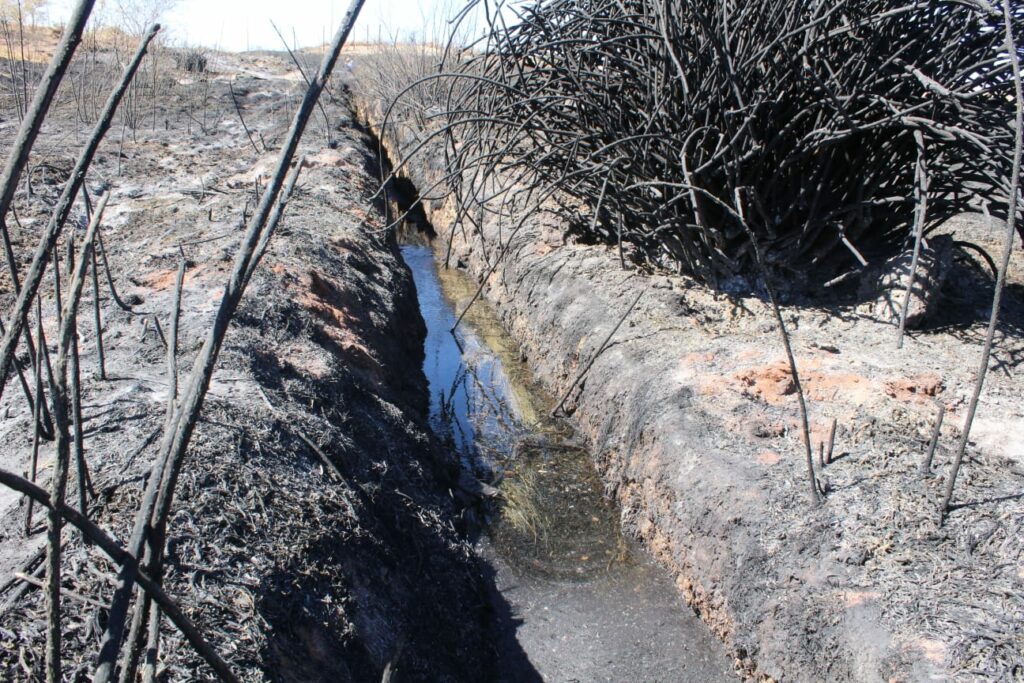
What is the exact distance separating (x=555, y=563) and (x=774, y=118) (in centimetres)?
268

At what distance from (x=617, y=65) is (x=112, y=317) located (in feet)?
10.7

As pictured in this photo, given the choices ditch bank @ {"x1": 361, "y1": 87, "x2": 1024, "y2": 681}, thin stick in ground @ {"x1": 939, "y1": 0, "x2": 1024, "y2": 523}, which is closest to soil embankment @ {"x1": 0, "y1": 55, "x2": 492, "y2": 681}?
ditch bank @ {"x1": 361, "y1": 87, "x2": 1024, "y2": 681}

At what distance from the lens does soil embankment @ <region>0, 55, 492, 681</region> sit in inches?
74.2

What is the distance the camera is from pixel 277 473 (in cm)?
247

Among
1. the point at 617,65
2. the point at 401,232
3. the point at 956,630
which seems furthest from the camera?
the point at 401,232

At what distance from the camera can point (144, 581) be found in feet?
2.92

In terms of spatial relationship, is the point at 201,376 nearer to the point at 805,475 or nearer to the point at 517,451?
the point at 805,475

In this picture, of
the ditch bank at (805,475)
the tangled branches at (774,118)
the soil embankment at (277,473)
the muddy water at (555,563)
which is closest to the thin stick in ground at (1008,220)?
the ditch bank at (805,475)

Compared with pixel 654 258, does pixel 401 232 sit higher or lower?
lower

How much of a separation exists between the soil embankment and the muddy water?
0.24 metres

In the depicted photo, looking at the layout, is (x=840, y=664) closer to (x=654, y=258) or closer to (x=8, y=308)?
(x=654, y=258)

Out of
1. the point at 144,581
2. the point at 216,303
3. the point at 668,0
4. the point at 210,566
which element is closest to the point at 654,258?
the point at 668,0

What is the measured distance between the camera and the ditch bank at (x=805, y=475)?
233cm

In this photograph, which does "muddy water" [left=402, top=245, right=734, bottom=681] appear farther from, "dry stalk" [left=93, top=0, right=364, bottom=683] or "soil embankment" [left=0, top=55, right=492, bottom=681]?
"dry stalk" [left=93, top=0, right=364, bottom=683]
